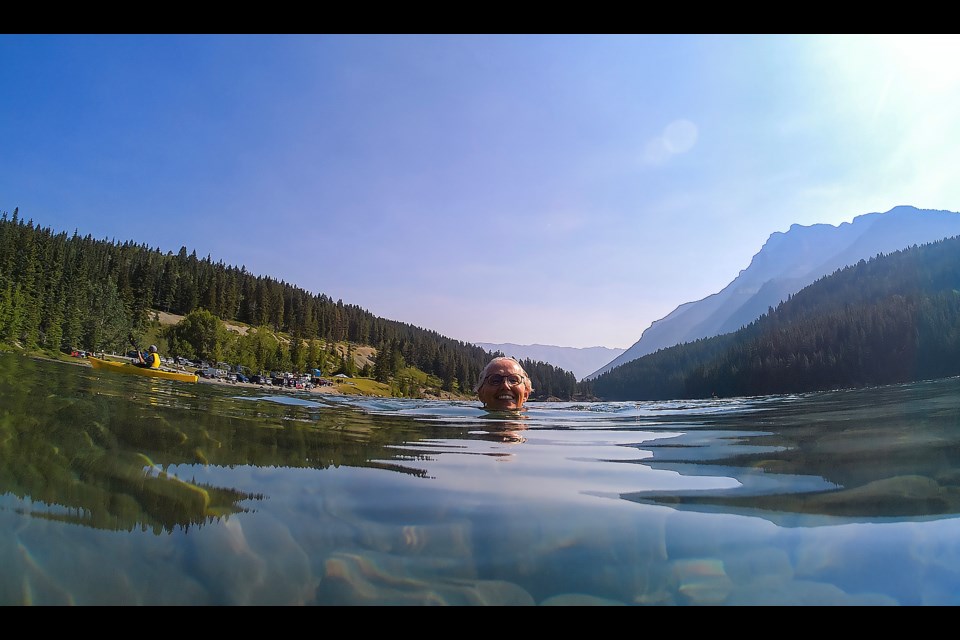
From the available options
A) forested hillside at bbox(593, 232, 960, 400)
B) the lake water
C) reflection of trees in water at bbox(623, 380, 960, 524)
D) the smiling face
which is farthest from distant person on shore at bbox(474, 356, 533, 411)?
forested hillside at bbox(593, 232, 960, 400)

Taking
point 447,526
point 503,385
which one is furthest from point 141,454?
point 503,385

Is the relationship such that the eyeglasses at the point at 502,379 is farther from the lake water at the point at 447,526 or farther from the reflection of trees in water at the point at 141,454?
the lake water at the point at 447,526

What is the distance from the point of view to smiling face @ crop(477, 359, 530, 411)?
35.4 feet

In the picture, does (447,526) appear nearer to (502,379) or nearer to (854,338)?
(502,379)

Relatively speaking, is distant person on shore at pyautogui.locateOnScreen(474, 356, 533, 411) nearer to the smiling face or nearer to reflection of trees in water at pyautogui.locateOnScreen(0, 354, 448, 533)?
the smiling face

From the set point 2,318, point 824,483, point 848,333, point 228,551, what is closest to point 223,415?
point 228,551

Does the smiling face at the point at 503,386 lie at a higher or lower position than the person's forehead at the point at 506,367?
lower

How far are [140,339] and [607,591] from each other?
326 ft

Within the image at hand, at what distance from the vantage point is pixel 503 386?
35.9 ft

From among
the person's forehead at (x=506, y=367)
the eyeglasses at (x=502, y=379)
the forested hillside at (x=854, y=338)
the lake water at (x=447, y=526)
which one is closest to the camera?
the lake water at (x=447, y=526)

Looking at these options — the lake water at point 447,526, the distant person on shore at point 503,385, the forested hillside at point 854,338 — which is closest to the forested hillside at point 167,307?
the forested hillside at point 854,338

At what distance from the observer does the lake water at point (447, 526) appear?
5.35ft

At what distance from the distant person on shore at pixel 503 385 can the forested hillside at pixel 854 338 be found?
2657 inches

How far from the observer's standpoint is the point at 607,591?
164cm
